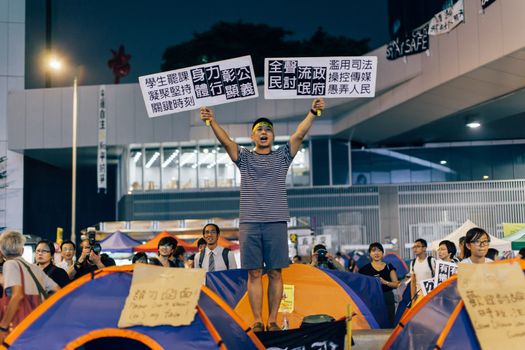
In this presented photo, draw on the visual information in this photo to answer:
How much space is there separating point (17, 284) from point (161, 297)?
134cm

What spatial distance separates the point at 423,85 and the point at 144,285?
2299 centimetres

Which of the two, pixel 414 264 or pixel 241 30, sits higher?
pixel 241 30

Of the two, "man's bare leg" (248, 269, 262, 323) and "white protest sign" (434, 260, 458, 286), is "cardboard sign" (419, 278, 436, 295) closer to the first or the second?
"white protest sign" (434, 260, 458, 286)

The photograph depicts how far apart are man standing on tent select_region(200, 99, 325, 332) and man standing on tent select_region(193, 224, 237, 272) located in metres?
2.62

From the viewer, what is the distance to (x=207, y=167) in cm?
3819

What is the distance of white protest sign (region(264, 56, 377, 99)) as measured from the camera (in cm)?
877

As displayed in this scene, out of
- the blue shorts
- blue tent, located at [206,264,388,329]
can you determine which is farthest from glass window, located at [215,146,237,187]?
the blue shorts

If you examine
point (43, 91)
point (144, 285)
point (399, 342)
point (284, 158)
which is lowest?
point (399, 342)

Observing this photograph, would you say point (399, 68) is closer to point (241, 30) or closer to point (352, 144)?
point (352, 144)

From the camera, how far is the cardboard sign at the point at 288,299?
9.62 m

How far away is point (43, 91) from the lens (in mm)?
37344

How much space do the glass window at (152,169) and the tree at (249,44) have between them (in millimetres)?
8529

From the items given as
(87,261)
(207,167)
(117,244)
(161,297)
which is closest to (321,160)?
(207,167)

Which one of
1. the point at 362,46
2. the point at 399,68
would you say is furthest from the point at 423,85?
the point at 362,46
